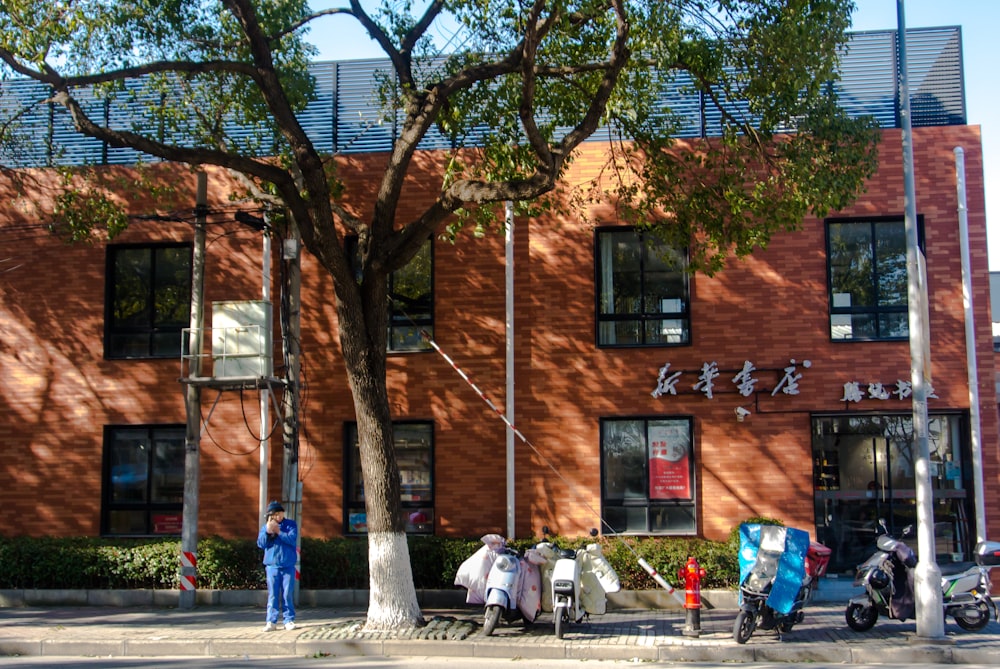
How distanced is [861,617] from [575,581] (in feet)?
11.6

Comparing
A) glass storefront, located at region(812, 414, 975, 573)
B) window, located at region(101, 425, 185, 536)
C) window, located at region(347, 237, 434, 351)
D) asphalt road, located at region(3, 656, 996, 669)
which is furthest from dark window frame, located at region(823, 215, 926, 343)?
window, located at region(101, 425, 185, 536)

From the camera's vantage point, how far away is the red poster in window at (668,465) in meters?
16.1

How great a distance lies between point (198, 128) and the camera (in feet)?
53.8

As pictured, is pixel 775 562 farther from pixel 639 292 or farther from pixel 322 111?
pixel 322 111

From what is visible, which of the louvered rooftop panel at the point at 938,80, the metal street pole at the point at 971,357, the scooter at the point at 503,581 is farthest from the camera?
the louvered rooftop panel at the point at 938,80

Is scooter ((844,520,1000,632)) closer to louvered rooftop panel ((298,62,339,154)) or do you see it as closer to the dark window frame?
the dark window frame

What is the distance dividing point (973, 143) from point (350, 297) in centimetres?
1017

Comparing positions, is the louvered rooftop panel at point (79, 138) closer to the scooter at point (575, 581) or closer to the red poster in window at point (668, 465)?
the red poster in window at point (668, 465)

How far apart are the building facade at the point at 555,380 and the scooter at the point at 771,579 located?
4.00 meters

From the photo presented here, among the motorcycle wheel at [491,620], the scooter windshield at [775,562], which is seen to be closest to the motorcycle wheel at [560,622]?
the motorcycle wheel at [491,620]

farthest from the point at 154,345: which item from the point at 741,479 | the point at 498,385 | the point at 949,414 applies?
the point at 949,414

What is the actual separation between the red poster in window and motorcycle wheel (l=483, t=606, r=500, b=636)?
4.80m

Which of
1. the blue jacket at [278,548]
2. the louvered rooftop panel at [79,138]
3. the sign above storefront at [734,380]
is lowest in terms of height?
the blue jacket at [278,548]

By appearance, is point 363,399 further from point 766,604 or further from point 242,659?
point 766,604
